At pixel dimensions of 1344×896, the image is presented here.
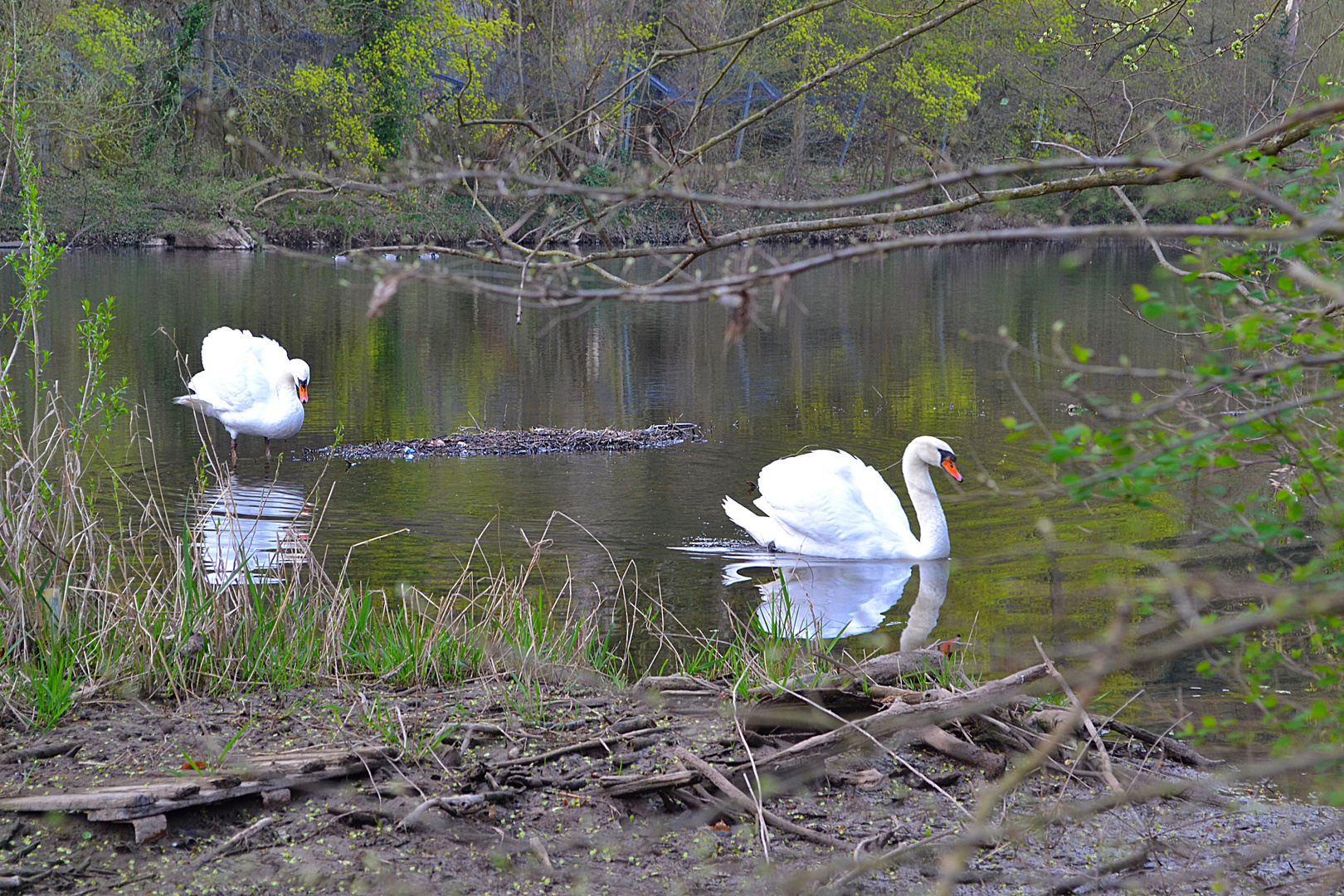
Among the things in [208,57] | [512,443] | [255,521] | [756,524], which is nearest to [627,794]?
[255,521]

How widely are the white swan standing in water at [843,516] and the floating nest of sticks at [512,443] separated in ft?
11.1

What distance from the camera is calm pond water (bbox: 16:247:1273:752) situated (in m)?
8.28

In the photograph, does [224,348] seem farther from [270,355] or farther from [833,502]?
[833,502]

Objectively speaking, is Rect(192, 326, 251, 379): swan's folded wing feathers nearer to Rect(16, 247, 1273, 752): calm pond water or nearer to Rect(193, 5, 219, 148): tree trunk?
Rect(16, 247, 1273, 752): calm pond water

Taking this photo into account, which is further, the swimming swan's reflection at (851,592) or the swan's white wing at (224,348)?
the swan's white wing at (224,348)

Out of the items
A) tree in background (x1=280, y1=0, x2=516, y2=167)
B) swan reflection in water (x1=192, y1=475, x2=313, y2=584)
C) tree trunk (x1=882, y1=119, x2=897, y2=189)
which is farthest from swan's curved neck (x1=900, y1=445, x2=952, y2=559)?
tree trunk (x1=882, y1=119, x2=897, y2=189)

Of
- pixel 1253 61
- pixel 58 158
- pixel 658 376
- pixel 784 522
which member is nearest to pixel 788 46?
pixel 1253 61

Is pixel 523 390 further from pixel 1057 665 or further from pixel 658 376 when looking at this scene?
pixel 1057 665

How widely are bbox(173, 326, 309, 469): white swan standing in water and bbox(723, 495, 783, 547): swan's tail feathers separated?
4703 millimetres

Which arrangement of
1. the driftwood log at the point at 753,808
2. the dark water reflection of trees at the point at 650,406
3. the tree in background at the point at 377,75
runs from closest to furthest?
1. the driftwood log at the point at 753,808
2. the dark water reflection of trees at the point at 650,406
3. the tree in background at the point at 377,75

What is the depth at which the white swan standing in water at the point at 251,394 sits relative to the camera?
12258mm

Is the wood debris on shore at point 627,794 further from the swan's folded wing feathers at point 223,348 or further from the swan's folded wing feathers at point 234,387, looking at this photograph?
the swan's folded wing feathers at point 223,348

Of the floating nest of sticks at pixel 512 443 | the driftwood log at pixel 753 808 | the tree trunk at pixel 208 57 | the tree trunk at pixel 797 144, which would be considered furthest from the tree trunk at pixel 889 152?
the driftwood log at pixel 753 808

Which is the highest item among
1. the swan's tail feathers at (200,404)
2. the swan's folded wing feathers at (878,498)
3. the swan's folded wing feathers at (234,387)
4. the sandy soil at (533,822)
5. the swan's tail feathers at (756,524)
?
the swan's folded wing feathers at (234,387)
